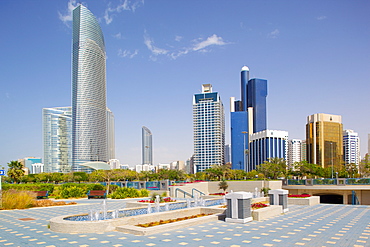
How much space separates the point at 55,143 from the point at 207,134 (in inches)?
2794

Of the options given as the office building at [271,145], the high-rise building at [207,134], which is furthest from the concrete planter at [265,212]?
the office building at [271,145]

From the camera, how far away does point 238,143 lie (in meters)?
164

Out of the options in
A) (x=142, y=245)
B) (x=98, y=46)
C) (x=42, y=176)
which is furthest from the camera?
(x=98, y=46)

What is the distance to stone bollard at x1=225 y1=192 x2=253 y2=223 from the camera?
11.9 m

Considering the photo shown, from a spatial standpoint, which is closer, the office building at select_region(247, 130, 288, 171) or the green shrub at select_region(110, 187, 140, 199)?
the green shrub at select_region(110, 187, 140, 199)

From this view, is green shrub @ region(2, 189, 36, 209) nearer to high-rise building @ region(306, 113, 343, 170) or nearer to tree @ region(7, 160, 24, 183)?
tree @ region(7, 160, 24, 183)

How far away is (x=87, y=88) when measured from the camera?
401ft

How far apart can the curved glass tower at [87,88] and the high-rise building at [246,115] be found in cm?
6914

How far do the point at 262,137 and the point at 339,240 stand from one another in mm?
142420

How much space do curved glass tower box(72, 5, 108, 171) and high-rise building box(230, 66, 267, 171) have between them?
69145mm

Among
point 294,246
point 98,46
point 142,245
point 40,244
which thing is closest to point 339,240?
point 294,246

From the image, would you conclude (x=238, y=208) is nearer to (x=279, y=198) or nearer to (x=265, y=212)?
(x=265, y=212)

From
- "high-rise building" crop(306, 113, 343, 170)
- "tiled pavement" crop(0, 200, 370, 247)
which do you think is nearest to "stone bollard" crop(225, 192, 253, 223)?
"tiled pavement" crop(0, 200, 370, 247)

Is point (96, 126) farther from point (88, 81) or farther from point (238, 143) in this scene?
point (238, 143)
